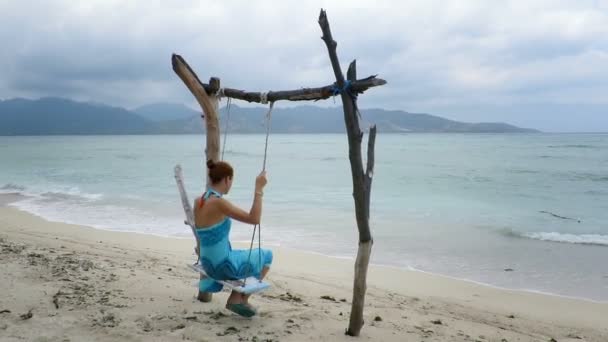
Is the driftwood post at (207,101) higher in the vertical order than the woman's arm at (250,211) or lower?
higher

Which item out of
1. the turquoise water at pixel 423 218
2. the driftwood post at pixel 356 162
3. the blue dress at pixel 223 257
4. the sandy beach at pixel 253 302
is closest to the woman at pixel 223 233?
the blue dress at pixel 223 257

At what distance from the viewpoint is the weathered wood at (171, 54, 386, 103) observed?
12.4 ft

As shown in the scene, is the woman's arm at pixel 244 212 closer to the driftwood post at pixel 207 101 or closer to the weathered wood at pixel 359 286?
the weathered wood at pixel 359 286

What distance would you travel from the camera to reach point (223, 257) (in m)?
3.95

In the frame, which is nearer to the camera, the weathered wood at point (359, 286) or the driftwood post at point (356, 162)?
the driftwood post at point (356, 162)

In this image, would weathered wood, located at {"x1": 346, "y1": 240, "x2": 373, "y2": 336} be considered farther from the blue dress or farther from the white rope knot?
the white rope knot

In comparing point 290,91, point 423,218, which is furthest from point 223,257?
point 423,218

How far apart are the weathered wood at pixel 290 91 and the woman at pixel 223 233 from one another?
838 millimetres

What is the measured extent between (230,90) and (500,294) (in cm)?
474

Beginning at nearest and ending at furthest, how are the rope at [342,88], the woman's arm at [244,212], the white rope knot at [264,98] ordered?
1. the woman's arm at [244,212]
2. the rope at [342,88]
3. the white rope knot at [264,98]

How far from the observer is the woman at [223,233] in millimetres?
3719

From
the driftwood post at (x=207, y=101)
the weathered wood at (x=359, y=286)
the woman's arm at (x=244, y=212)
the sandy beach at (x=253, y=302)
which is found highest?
the driftwood post at (x=207, y=101)

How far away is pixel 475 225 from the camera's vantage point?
12898 millimetres

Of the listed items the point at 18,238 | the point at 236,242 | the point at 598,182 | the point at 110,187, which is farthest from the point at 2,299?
the point at 598,182
